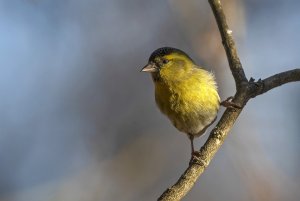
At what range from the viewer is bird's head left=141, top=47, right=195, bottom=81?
437cm

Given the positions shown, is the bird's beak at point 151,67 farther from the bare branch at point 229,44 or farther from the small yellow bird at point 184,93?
the bare branch at point 229,44

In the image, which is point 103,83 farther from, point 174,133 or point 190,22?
point 190,22

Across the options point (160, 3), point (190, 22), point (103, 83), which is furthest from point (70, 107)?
point (190, 22)

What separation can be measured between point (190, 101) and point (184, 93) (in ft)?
0.26

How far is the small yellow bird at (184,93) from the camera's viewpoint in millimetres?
4195

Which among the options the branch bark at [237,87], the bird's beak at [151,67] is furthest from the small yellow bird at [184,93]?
the branch bark at [237,87]

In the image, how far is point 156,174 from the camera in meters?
5.62

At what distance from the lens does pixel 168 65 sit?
4434mm

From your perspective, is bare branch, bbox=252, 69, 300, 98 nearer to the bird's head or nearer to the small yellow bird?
the small yellow bird

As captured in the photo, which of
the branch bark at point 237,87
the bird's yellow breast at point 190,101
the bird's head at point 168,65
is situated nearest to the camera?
the branch bark at point 237,87

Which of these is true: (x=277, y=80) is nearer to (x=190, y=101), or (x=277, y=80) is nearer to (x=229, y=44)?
(x=229, y=44)

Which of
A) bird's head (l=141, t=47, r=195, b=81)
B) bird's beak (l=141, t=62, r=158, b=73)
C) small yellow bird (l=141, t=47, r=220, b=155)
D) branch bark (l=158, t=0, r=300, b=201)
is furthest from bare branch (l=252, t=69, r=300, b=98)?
bird's beak (l=141, t=62, r=158, b=73)

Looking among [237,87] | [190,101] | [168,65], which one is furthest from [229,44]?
[168,65]

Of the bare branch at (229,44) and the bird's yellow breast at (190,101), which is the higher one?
the bare branch at (229,44)
